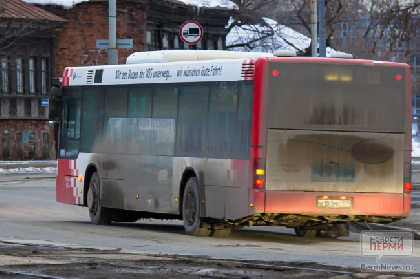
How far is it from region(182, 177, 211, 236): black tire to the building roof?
36.5 metres

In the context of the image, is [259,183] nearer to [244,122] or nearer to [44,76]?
[244,122]

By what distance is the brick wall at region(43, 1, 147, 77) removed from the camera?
58438 millimetres

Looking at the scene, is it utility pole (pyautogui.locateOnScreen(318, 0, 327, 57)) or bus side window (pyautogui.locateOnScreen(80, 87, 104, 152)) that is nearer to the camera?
bus side window (pyautogui.locateOnScreen(80, 87, 104, 152))

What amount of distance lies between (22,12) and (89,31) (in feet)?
12.3

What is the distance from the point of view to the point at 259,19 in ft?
228

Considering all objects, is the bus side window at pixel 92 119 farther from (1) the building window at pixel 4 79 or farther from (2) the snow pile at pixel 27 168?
(1) the building window at pixel 4 79

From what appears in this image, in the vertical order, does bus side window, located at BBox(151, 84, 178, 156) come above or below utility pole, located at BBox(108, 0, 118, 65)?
below

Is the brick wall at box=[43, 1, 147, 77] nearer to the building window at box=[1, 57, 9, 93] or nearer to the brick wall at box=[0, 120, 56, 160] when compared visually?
the building window at box=[1, 57, 9, 93]

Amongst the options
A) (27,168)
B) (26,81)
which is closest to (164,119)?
(27,168)

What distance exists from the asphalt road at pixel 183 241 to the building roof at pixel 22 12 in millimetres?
29905

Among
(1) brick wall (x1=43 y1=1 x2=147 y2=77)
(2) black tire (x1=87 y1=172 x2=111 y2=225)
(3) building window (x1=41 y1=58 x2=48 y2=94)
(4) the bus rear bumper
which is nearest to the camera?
(4) the bus rear bumper

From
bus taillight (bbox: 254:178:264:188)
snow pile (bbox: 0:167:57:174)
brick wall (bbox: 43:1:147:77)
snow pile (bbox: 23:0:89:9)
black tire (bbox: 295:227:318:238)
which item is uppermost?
snow pile (bbox: 23:0:89:9)

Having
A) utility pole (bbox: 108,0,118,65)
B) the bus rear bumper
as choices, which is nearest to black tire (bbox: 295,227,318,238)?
the bus rear bumper

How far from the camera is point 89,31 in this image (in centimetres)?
5862
